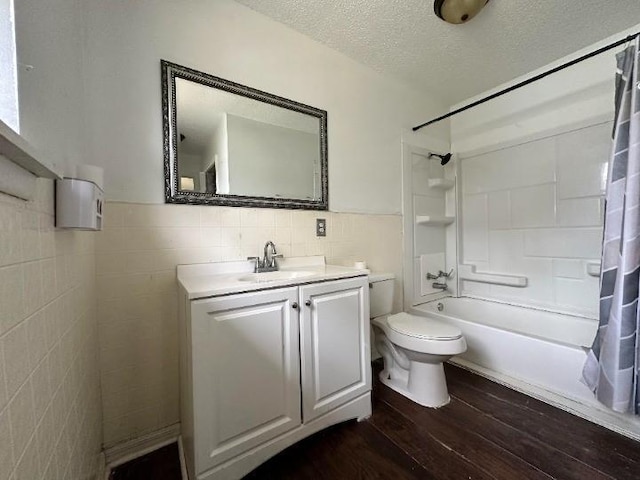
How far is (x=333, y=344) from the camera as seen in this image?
4.22 ft

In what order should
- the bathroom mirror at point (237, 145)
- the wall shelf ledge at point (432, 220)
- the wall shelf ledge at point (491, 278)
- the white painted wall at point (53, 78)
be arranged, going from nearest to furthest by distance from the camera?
the white painted wall at point (53, 78) → the bathroom mirror at point (237, 145) → the wall shelf ledge at point (491, 278) → the wall shelf ledge at point (432, 220)

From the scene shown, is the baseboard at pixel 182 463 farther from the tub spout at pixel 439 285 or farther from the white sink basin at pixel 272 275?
the tub spout at pixel 439 285

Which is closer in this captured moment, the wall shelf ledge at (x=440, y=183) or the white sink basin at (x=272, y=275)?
the white sink basin at (x=272, y=275)

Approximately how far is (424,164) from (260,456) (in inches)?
96.2

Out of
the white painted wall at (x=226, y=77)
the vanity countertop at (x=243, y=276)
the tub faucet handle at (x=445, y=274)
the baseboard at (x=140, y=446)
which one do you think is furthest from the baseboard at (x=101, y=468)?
the tub faucet handle at (x=445, y=274)

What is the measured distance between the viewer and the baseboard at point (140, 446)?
118cm

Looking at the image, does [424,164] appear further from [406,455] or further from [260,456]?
[260,456]

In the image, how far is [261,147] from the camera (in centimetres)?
159

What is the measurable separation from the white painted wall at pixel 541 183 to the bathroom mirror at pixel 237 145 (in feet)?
5.46

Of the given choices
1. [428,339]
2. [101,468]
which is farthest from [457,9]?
[101,468]

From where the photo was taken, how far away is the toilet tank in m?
1.81

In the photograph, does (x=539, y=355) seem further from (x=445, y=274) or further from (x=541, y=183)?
(x=541, y=183)

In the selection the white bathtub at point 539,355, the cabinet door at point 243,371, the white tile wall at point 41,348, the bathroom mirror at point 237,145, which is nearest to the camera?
the white tile wall at point 41,348

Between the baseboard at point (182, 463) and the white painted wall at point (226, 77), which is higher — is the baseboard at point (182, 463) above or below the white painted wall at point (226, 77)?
below
